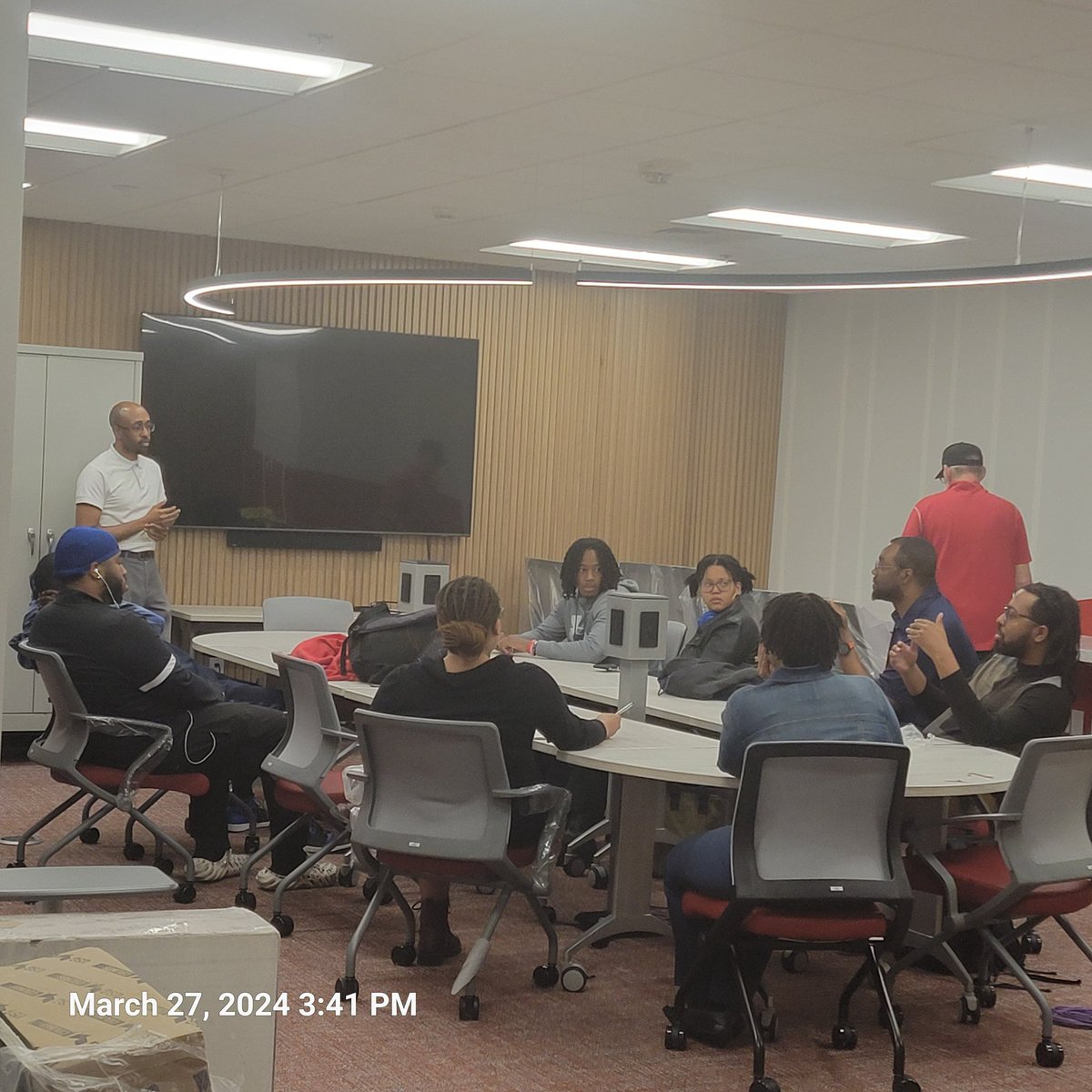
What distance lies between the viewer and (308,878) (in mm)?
6051

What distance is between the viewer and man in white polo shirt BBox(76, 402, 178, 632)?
8523 mm

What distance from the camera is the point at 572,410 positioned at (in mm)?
11281

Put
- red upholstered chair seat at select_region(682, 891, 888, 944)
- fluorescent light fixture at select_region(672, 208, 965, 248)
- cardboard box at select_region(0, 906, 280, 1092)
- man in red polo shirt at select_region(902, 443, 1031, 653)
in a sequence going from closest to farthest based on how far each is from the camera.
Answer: cardboard box at select_region(0, 906, 280, 1092) < red upholstered chair seat at select_region(682, 891, 888, 944) < man in red polo shirt at select_region(902, 443, 1031, 653) < fluorescent light fixture at select_region(672, 208, 965, 248)

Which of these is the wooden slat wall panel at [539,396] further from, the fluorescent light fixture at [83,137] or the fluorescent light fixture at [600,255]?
the fluorescent light fixture at [83,137]

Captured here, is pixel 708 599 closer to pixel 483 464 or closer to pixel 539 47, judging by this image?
pixel 539 47

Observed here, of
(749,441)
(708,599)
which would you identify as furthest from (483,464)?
(708,599)

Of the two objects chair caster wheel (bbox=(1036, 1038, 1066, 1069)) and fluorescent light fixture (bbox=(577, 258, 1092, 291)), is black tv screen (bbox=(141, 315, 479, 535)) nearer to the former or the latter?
fluorescent light fixture (bbox=(577, 258, 1092, 291))

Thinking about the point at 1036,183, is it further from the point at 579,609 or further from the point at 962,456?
the point at 579,609

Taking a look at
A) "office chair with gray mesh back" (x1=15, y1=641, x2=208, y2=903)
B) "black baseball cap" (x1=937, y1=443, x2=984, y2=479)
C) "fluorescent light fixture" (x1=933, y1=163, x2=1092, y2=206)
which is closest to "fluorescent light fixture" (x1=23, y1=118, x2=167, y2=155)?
Result: "office chair with gray mesh back" (x1=15, y1=641, x2=208, y2=903)

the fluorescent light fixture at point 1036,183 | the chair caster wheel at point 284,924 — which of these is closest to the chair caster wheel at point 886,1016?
the chair caster wheel at point 284,924

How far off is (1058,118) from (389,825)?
3740mm

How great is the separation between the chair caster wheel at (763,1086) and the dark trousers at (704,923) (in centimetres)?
32

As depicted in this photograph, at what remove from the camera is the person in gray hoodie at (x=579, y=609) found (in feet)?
24.0

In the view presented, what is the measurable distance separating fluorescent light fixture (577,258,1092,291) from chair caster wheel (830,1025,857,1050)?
2.90m
